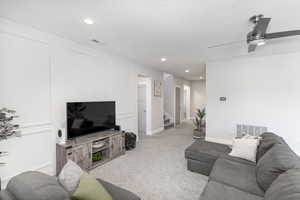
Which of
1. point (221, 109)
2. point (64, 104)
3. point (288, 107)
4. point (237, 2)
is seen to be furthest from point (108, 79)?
point (288, 107)

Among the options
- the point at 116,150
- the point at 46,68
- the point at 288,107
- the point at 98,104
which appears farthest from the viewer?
the point at 288,107

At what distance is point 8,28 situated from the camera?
7.53 feet

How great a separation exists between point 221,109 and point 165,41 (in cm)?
289

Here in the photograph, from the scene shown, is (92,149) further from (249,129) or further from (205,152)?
(249,129)

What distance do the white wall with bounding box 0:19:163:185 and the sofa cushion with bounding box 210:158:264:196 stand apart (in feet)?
9.34

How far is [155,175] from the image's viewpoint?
2842mm

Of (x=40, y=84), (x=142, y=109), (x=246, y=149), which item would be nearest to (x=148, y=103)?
(x=142, y=109)

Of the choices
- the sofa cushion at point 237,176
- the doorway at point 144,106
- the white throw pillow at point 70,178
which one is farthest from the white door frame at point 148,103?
the white throw pillow at point 70,178

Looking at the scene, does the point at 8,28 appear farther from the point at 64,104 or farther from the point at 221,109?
the point at 221,109

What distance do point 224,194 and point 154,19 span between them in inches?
93.0

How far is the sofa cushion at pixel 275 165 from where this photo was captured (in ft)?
4.89

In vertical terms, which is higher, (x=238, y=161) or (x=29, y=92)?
(x=29, y=92)

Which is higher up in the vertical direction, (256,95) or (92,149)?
(256,95)

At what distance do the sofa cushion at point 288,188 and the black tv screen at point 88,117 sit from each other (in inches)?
117
